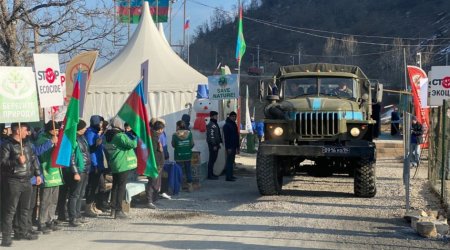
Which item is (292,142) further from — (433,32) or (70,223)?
(433,32)

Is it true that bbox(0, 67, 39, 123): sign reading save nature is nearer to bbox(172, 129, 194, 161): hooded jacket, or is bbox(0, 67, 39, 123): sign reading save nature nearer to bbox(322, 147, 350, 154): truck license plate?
bbox(172, 129, 194, 161): hooded jacket

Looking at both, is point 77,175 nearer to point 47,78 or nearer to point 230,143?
point 47,78

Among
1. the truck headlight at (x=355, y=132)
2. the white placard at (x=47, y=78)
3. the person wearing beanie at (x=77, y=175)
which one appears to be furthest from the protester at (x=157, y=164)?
the truck headlight at (x=355, y=132)

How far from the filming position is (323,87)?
13570 mm

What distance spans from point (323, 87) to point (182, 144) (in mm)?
3303

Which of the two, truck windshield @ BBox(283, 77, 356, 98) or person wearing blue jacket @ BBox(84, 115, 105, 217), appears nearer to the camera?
person wearing blue jacket @ BBox(84, 115, 105, 217)

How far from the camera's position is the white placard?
10.6m

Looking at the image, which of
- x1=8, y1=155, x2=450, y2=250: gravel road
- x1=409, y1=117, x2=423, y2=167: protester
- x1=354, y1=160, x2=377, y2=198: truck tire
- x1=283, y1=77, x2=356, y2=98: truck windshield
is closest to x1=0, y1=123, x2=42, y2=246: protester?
x1=8, y1=155, x2=450, y2=250: gravel road

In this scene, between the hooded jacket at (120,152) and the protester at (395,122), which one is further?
the protester at (395,122)

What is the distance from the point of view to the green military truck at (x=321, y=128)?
1223cm

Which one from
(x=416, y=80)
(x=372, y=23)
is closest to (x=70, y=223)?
(x=416, y=80)

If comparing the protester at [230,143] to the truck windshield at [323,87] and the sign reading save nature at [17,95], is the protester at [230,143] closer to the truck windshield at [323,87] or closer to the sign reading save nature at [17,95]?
the truck windshield at [323,87]

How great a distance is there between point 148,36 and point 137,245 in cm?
1449

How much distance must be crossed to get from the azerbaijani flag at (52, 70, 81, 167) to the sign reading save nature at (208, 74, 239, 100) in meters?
8.22
